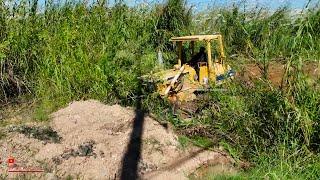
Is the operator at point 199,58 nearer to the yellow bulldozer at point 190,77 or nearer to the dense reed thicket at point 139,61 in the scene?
the yellow bulldozer at point 190,77

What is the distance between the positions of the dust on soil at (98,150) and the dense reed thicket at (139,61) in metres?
0.61

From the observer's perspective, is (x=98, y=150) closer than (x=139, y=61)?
Yes

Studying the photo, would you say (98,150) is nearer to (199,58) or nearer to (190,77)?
(190,77)

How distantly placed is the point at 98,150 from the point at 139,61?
12.3 feet

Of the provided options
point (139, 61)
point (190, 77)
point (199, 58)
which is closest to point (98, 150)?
point (139, 61)

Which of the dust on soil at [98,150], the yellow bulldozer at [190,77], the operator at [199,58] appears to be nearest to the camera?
the dust on soil at [98,150]

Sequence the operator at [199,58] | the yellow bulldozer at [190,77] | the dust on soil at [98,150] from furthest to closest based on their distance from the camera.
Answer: the operator at [199,58] → the yellow bulldozer at [190,77] → the dust on soil at [98,150]

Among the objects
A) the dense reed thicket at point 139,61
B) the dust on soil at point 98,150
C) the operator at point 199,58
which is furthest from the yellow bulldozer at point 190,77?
the dust on soil at point 98,150

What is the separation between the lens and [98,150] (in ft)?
18.0

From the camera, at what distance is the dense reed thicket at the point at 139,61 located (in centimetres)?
522

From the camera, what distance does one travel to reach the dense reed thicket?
5223 millimetres

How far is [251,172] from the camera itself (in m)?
5.10

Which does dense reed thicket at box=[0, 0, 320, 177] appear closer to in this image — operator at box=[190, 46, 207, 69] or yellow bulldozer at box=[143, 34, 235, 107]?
yellow bulldozer at box=[143, 34, 235, 107]

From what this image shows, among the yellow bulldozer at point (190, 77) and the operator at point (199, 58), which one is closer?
the yellow bulldozer at point (190, 77)
